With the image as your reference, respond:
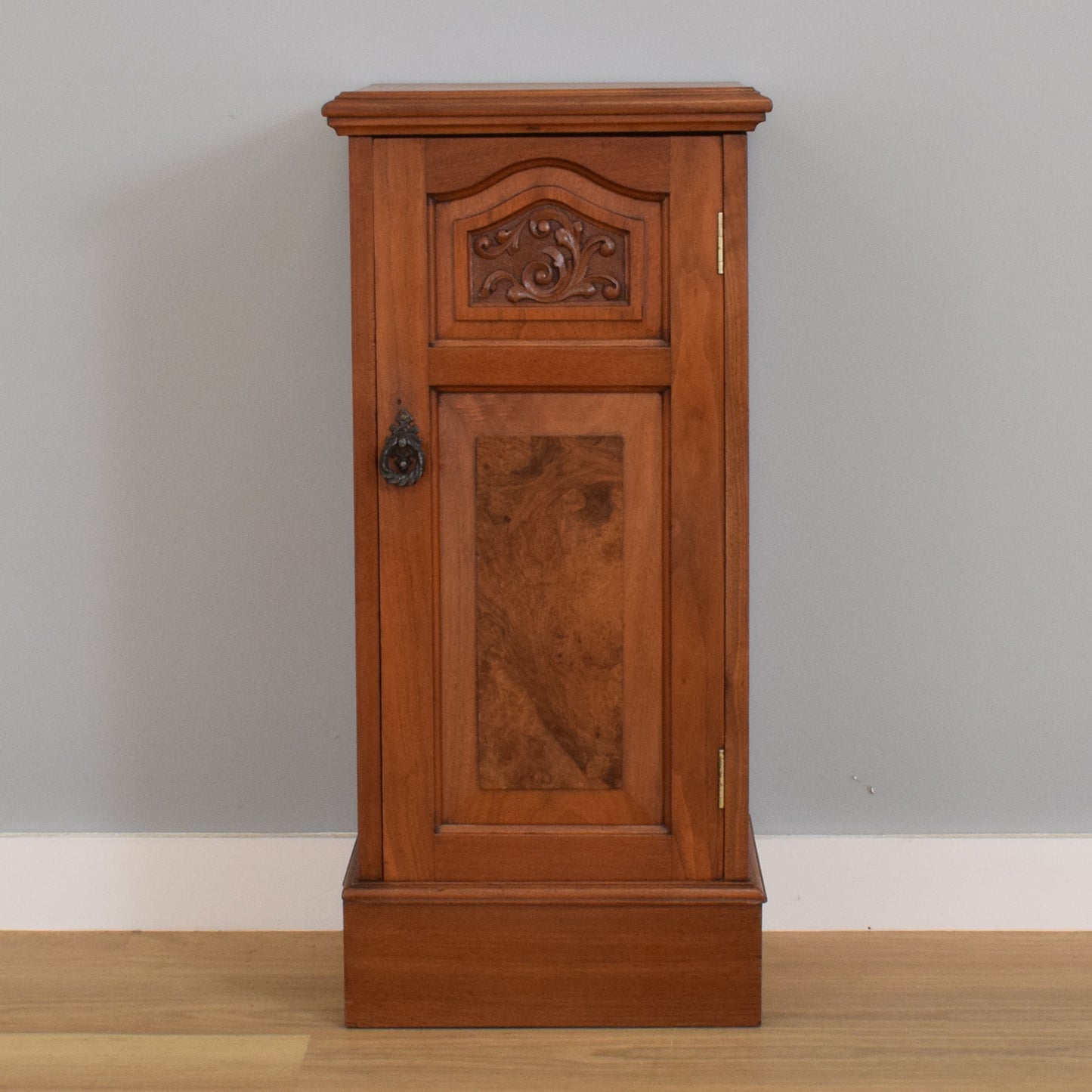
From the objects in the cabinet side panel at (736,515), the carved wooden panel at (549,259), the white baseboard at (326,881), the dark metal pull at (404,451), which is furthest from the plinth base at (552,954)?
the carved wooden panel at (549,259)

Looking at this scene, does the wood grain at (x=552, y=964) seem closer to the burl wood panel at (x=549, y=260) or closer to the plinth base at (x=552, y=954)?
the plinth base at (x=552, y=954)

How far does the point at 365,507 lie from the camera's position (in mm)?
1830

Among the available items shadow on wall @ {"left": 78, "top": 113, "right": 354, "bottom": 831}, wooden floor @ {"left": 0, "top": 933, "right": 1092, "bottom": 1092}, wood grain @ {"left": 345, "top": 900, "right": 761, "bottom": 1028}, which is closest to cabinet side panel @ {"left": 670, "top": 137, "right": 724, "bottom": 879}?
wood grain @ {"left": 345, "top": 900, "right": 761, "bottom": 1028}

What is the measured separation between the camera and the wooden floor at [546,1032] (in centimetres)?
176

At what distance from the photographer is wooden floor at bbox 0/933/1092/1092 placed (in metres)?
1.76

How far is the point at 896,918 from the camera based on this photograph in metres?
2.24

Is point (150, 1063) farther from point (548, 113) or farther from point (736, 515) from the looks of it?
point (548, 113)

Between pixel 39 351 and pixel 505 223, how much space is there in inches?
37.8

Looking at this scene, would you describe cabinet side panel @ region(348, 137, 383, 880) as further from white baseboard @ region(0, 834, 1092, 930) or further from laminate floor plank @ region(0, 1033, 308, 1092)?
white baseboard @ region(0, 834, 1092, 930)

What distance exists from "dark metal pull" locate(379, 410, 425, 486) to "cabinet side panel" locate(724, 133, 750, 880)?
1.53ft

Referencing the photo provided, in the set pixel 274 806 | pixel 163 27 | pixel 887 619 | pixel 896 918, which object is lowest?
pixel 896 918

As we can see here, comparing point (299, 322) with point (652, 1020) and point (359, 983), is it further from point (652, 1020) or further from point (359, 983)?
point (652, 1020)

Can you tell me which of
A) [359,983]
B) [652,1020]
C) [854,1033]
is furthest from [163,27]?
[854,1033]

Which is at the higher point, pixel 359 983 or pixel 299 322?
pixel 299 322
